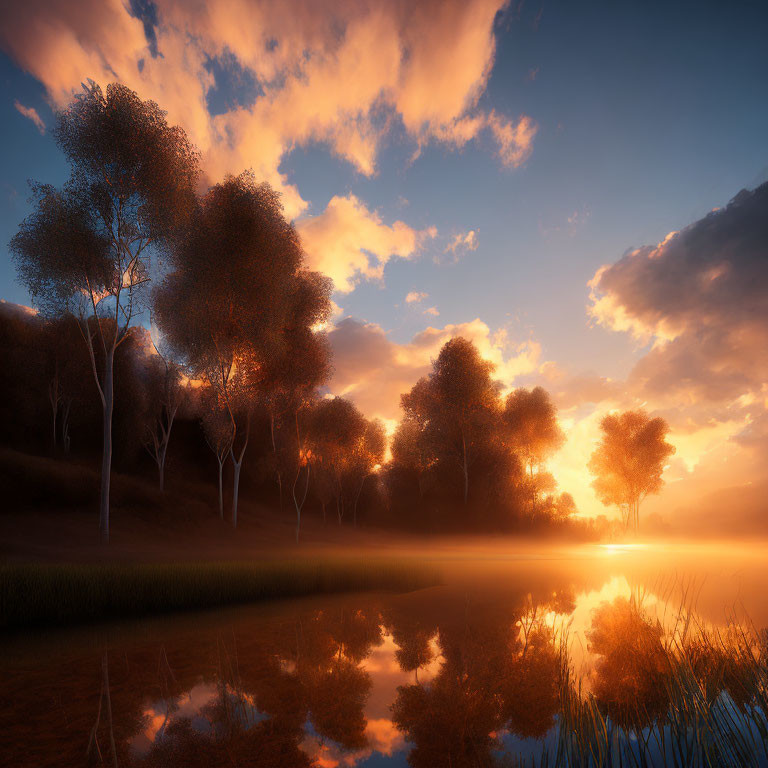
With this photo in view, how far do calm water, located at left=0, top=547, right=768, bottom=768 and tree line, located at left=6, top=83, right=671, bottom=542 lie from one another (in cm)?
1402

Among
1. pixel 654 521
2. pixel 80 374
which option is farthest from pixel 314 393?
pixel 654 521

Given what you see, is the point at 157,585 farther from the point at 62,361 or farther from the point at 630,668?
the point at 62,361

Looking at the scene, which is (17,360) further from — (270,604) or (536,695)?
(536,695)

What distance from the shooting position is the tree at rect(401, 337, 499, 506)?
1342 inches

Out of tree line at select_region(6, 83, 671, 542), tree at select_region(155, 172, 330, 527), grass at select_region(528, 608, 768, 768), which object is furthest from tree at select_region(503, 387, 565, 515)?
grass at select_region(528, 608, 768, 768)

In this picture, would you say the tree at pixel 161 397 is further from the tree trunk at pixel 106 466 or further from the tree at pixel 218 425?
the tree trunk at pixel 106 466

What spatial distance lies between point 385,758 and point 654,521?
65.5m

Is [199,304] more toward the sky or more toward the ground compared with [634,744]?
→ more toward the sky

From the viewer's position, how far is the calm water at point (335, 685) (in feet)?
11.0

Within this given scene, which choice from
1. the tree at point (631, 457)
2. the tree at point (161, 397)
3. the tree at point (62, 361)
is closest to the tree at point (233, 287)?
the tree at point (161, 397)

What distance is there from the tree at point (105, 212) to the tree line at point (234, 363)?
0.20 ft

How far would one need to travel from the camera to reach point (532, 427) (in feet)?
131

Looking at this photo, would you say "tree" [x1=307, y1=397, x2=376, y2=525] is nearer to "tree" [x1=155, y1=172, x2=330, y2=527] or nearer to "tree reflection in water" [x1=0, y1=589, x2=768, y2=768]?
"tree" [x1=155, y1=172, x2=330, y2=527]

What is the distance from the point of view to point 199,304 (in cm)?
2228
